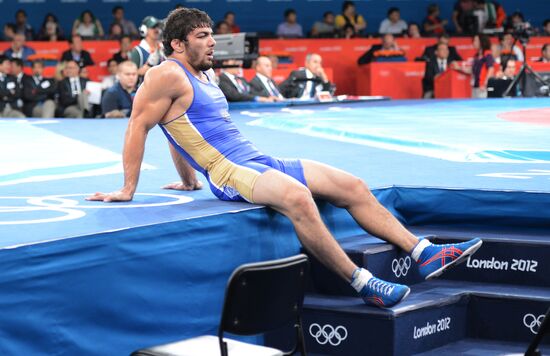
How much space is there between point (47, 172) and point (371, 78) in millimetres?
10930

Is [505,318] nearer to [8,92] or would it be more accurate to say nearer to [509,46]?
[8,92]

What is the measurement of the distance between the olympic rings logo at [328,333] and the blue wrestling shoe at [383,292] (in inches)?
8.4

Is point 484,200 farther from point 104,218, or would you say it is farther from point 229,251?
point 104,218

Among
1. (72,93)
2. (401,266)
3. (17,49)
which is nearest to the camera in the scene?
(401,266)

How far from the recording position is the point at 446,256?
164 inches

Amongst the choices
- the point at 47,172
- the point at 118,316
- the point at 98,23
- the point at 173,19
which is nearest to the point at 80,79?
the point at 98,23

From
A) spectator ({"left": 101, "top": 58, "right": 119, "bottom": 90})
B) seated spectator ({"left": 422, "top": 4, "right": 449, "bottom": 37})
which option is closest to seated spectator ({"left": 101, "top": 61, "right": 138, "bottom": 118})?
spectator ({"left": 101, "top": 58, "right": 119, "bottom": 90})

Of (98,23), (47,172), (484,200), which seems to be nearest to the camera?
(484,200)

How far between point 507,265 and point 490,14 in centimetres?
1453

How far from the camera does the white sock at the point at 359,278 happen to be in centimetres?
399

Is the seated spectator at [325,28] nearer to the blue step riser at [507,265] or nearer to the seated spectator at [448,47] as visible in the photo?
Answer: the seated spectator at [448,47]

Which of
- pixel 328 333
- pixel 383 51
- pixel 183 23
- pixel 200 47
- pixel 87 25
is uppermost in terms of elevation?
pixel 183 23

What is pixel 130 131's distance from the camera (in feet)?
14.1

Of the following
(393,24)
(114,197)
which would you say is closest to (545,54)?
(393,24)
